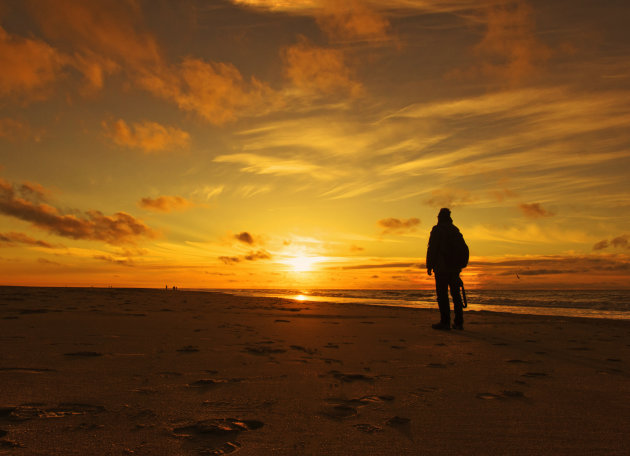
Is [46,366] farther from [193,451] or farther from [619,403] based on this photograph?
[619,403]

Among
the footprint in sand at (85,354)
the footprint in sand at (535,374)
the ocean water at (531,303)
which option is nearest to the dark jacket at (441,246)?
the footprint in sand at (535,374)

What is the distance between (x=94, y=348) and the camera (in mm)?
5164

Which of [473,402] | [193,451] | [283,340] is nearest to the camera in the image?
[193,451]

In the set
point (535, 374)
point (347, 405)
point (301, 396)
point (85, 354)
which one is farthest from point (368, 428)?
point (85, 354)

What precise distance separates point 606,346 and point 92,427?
7.02 metres

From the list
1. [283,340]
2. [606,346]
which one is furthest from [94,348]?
[606,346]

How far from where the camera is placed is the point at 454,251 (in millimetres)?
8648

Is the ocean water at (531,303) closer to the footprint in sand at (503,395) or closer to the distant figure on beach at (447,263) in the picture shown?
the distant figure on beach at (447,263)

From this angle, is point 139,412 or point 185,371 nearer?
point 139,412

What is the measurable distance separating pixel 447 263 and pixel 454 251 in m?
0.27

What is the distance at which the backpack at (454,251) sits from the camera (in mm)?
8633

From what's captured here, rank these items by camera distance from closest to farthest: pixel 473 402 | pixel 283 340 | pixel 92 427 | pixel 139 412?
pixel 92 427 < pixel 139 412 < pixel 473 402 < pixel 283 340

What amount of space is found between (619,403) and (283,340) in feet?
13.4

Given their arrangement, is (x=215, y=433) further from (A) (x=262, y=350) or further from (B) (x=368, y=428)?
(A) (x=262, y=350)
